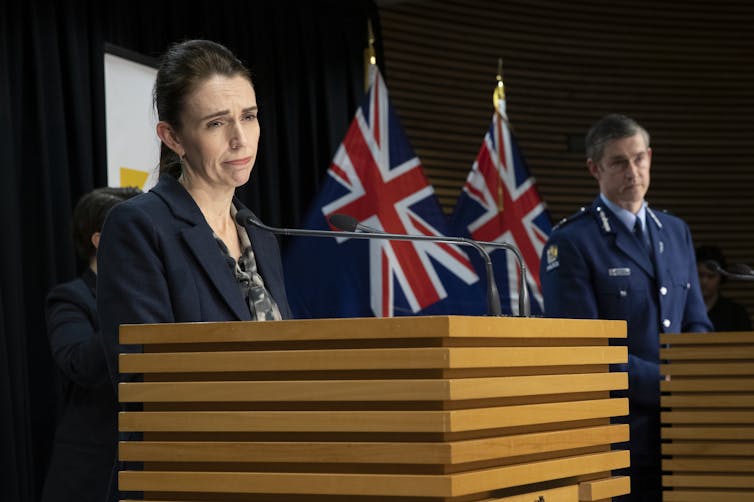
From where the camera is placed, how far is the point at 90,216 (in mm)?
4164

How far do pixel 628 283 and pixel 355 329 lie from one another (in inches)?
96.6

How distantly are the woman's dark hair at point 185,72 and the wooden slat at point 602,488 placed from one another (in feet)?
3.11

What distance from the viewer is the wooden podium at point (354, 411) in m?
1.52

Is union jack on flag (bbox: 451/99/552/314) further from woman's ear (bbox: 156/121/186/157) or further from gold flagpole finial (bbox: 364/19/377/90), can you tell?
woman's ear (bbox: 156/121/186/157)

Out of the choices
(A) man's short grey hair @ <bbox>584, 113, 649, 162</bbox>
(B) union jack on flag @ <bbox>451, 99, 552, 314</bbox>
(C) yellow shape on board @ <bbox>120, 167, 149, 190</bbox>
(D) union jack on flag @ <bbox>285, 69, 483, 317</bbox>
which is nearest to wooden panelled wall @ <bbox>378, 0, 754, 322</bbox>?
(B) union jack on flag @ <bbox>451, 99, 552, 314</bbox>

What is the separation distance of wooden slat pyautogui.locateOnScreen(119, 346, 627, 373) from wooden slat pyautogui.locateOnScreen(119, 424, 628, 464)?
0.32 feet

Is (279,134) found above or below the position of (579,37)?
below

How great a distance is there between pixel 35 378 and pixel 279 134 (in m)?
2.38

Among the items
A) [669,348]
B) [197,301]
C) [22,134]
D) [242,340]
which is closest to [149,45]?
[22,134]

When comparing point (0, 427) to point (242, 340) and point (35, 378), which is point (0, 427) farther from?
point (242, 340)

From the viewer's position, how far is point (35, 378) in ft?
16.6

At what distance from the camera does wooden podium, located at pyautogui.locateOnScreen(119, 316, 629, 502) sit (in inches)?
59.7

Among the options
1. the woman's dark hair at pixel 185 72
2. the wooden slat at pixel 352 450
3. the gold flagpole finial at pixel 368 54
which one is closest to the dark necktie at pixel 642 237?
the woman's dark hair at pixel 185 72

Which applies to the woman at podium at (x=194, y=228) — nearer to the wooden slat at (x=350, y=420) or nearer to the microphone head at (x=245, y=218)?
the microphone head at (x=245, y=218)
